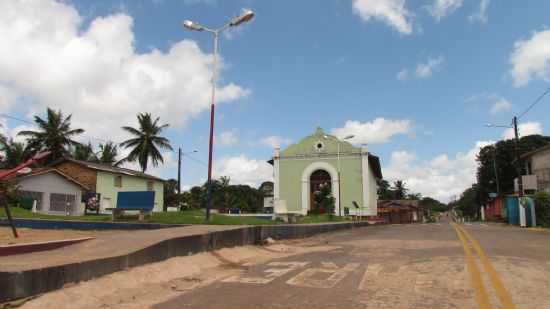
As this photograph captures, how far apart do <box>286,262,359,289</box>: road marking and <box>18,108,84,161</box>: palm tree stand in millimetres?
40864

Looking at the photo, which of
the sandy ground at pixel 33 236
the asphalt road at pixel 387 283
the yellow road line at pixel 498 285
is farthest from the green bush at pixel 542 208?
the sandy ground at pixel 33 236

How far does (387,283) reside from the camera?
6.02m

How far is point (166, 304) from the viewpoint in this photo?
4977mm

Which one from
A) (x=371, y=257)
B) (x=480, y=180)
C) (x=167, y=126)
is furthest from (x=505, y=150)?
(x=371, y=257)

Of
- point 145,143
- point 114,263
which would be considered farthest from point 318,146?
point 114,263

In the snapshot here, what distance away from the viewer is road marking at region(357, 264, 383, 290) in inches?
232

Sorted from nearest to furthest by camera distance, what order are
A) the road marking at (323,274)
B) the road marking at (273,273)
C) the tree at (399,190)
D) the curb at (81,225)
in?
1. the road marking at (323,274)
2. the road marking at (273,273)
3. the curb at (81,225)
4. the tree at (399,190)

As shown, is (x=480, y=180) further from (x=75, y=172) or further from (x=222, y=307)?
(x=222, y=307)

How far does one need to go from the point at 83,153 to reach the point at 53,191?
18686 millimetres

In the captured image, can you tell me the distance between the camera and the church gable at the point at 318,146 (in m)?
43.5

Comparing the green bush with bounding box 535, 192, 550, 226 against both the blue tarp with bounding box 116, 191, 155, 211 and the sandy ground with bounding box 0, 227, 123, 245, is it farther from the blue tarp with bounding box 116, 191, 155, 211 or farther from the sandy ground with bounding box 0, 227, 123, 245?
the sandy ground with bounding box 0, 227, 123, 245

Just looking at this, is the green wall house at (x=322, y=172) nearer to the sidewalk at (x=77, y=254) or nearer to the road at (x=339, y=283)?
the road at (x=339, y=283)

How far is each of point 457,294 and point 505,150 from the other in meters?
63.2

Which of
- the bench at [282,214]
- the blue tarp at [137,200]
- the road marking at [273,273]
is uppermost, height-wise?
the blue tarp at [137,200]
